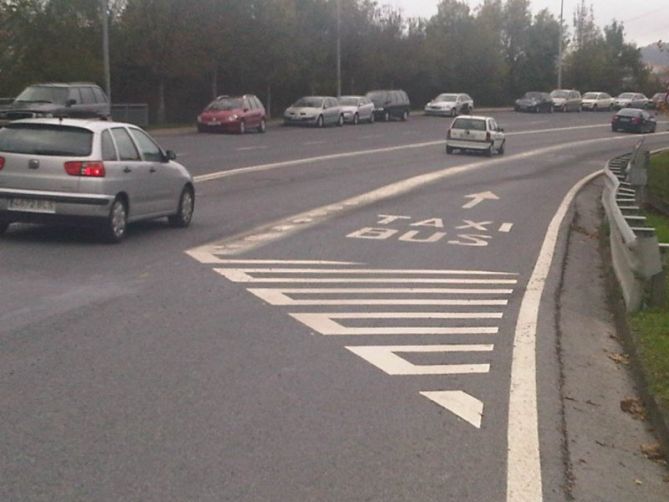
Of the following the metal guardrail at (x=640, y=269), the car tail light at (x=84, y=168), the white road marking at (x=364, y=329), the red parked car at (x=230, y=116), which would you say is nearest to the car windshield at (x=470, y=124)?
the red parked car at (x=230, y=116)

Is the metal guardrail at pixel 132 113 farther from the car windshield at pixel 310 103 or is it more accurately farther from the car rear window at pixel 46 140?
the car rear window at pixel 46 140

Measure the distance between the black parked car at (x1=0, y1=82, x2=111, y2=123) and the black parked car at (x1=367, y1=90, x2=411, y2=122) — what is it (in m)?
33.7

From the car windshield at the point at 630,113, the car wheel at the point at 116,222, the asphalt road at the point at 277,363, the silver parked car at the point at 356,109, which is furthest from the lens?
the car windshield at the point at 630,113

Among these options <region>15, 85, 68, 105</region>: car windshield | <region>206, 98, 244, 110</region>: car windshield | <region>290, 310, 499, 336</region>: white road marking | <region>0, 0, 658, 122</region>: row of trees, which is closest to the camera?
<region>290, 310, 499, 336</region>: white road marking

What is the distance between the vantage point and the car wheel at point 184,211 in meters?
17.3

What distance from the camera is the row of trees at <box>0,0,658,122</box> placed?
46.8 meters

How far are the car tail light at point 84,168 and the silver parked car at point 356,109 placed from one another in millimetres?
45949

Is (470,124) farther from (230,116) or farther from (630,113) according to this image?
(630,113)

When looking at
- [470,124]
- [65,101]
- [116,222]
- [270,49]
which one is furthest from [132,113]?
[116,222]

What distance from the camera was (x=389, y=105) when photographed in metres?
68.6

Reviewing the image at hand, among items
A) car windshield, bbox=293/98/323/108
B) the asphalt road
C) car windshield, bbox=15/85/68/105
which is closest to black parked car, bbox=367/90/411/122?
car windshield, bbox=293/98/323/108

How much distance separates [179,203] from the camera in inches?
681

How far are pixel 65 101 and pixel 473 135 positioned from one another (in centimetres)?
1479

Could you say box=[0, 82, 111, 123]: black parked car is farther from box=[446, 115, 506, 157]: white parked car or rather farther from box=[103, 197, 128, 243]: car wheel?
box=[103, 197, 128, 243]: car wheel
